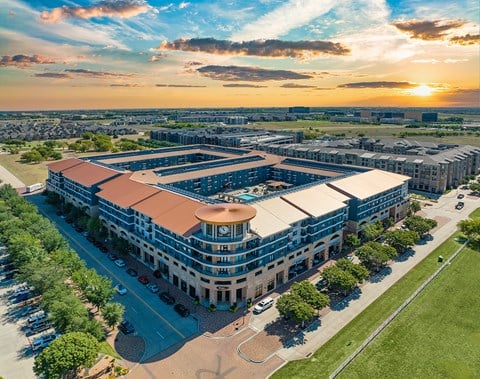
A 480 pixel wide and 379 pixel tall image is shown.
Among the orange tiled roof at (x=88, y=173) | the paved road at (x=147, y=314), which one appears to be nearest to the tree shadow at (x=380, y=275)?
the paved road at (x=147, y=314)

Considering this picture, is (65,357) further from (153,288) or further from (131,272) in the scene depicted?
(131,272)

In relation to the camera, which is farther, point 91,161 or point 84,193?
point 91,161

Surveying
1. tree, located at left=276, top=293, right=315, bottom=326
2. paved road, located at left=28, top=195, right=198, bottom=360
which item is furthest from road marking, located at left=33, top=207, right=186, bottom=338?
tree, located at left=276, top=293, right=315, bottom=326

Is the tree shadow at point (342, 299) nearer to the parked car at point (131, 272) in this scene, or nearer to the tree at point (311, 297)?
the tree at point (311, 297)

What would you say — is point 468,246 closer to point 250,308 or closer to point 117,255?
point 250,308

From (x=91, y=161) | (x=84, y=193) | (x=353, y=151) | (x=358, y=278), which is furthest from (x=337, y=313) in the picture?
(x=353, y=151)

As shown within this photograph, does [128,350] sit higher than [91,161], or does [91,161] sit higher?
[91,161]

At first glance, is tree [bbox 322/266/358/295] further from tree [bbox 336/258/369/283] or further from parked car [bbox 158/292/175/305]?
parked car [bbox 158/292/175/305]
